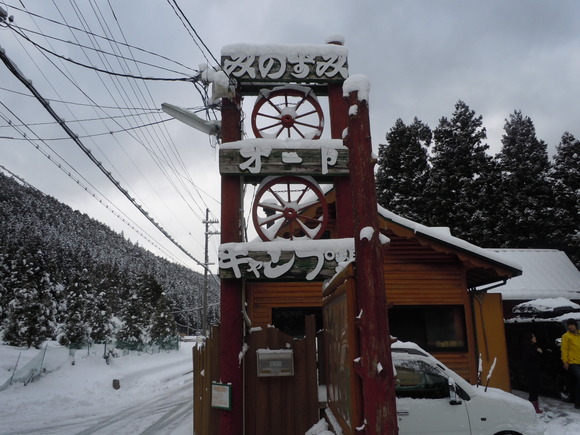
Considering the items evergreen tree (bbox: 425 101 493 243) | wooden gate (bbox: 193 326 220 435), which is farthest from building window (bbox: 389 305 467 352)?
evergreen tree (bbox: 425 101 493 243)

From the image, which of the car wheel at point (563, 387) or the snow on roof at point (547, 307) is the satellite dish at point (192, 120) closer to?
the car wheel at point (563, 387)

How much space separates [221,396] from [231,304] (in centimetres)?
130

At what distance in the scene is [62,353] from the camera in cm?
2147

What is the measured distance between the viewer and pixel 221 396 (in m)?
6.21

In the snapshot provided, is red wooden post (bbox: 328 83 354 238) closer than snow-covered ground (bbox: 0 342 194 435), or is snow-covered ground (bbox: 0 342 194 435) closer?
red wooden post (bbox: 328 83 354 238)

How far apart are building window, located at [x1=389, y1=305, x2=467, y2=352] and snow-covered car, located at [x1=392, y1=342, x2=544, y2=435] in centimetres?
554

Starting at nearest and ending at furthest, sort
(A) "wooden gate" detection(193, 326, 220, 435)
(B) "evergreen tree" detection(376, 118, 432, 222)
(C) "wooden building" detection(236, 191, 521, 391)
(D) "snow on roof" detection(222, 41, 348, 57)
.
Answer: (A) "wooden gate" detection(193, 326, 220, 435) → (D) "snow on roof" detection(222, 41, 348, 57) → (C) "wooden building" detection(236, 191, 521, 391) → (B) "evergreen tree" detection(376, 118, 432, 222)

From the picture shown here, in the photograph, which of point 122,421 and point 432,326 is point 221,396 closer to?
point 122,421

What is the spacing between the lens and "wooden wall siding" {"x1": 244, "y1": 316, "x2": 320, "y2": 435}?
20.6ft

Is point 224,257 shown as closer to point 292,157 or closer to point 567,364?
point 292,157

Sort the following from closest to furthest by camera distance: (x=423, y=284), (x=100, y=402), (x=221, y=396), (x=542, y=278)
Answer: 1. (x=221, y=396)
2. (x=423, y=284)
3. (x=100, y=402)
4. (x=542, y=278)

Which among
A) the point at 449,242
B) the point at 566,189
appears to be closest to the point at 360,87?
the point at 449,242

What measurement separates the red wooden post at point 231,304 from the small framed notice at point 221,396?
7 centimetres

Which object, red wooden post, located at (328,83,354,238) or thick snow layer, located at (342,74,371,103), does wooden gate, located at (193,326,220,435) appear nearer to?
red wooden post, located at (328,83,354,238)
